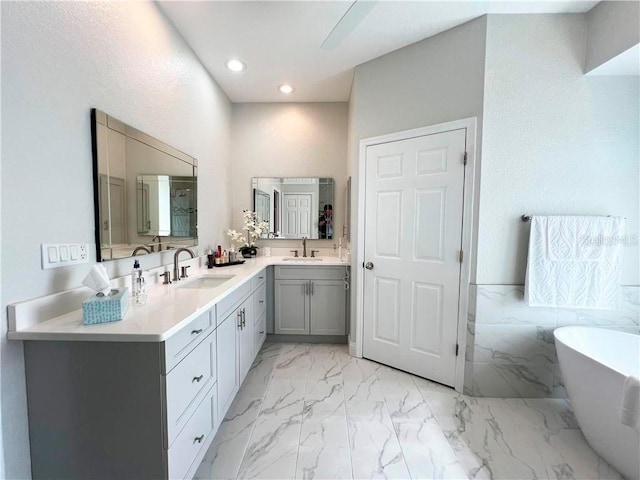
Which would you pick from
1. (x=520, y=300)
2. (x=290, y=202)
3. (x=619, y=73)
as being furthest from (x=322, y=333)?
(x=619, y=73)

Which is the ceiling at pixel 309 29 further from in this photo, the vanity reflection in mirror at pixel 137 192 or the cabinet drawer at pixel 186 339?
the cabinet drawer at pixel 186 339

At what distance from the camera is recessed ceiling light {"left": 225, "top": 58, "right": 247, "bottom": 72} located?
96.7 inches

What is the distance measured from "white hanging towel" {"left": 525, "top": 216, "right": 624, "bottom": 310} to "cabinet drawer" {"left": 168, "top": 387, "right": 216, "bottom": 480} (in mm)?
2180

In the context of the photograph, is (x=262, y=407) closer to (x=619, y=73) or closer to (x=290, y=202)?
(x=290, y=202)

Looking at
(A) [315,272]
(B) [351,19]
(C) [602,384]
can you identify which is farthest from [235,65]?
(C) [602,384]

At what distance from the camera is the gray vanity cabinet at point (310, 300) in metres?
2.92

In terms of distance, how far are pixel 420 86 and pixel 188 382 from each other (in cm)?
255

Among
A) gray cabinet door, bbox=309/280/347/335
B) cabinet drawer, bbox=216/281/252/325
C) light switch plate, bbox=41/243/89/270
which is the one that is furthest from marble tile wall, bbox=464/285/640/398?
light switch plate, bbox=41/243/89/270

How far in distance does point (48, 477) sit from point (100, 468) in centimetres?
22

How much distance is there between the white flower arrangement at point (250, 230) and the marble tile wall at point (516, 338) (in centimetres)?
227

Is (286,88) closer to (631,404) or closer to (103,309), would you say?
(103,309)

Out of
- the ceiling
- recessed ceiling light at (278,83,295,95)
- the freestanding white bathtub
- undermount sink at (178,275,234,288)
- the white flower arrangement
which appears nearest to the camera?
the freestanding white bathtub

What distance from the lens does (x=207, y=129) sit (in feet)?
8.68

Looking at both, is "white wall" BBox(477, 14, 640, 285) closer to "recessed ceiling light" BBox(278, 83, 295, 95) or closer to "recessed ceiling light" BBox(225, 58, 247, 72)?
"recessed ceiling light" BBox(278, 83, 295, 95)
